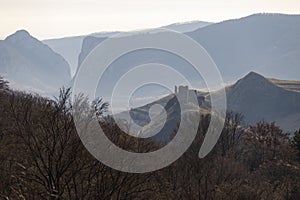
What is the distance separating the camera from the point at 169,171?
44.2m

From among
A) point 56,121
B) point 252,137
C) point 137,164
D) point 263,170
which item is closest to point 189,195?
point 137,164

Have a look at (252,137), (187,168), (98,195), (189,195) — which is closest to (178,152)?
(187,168)

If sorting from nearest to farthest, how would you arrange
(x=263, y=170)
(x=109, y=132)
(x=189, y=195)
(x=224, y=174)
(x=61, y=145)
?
(x=61, y=145) < (x=109, y=132) < (x=189, y=195) < (x=224, y=174) < (x=263, y=170)

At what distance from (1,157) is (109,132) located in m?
7.28

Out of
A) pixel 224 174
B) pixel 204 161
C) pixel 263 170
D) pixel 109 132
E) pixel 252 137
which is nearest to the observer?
pixel 109 132

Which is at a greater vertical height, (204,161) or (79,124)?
(79,124)

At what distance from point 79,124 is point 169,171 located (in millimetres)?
20437

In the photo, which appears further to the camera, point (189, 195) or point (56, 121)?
point (189, 195)

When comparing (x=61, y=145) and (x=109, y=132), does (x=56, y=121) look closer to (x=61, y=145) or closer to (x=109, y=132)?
(x=61, y=145)

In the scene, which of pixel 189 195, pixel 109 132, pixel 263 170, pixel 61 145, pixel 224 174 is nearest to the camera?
pixel 61 145

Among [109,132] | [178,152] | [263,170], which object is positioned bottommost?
[263,170]

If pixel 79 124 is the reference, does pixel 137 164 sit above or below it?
below

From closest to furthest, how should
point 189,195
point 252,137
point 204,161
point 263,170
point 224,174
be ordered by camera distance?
point 189,195 < point 224,174 < point 204,161 < point 263,170 < point 252,137

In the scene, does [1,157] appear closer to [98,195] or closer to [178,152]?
[98,195]
